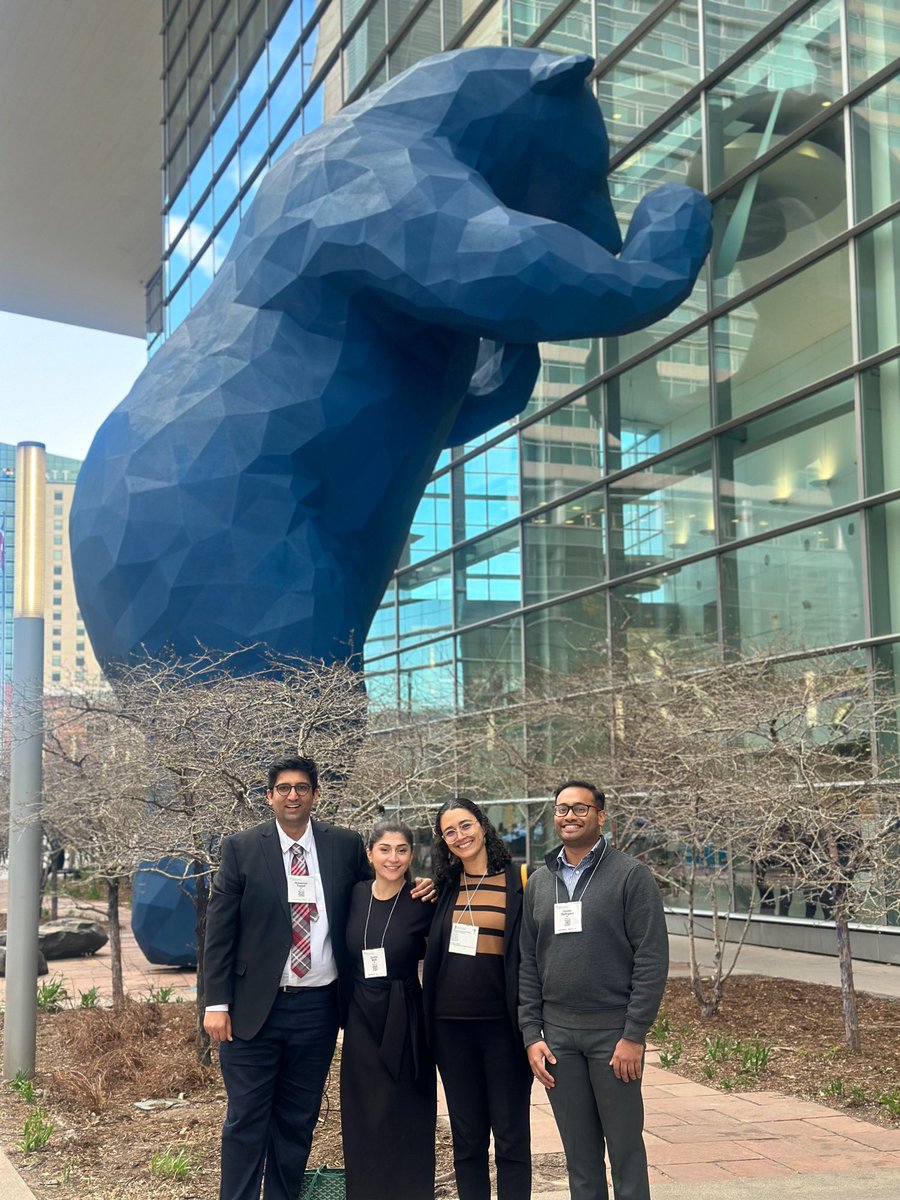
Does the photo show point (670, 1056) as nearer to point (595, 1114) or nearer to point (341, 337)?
point (595, 1114)

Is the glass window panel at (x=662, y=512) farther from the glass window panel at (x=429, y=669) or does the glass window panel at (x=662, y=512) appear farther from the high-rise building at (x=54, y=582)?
the high-rise building at (x=54, y=582)

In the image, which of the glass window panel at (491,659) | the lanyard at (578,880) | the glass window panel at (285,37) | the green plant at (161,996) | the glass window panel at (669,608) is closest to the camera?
the lanyard at (578,880)

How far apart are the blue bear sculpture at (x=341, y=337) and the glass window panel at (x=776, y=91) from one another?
4.02 metres

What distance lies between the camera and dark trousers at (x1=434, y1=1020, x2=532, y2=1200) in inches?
146

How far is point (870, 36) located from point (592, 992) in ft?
35.4

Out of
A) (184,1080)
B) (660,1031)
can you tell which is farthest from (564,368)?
(184,1080)

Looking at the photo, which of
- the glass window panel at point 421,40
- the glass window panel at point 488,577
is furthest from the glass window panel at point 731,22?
the glass window panel at point 488,577

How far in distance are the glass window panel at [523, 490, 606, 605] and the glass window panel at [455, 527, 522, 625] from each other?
1.25 feet

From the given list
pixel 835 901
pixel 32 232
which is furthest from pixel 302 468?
pixel 32 232

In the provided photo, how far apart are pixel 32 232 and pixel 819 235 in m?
29.2

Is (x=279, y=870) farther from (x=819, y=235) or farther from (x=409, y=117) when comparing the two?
(x=819, y=235)

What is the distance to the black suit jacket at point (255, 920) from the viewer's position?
12.6ft

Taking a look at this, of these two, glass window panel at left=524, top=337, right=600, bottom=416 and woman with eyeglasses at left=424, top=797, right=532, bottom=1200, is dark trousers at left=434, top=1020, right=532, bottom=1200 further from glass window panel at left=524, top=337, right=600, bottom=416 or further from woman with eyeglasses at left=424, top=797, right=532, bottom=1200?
glass window panel at left=524, top=337, right=600, bottom=416

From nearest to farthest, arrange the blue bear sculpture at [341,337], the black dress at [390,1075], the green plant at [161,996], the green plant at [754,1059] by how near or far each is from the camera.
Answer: the black dress at [390,1075] < the green plant at [754,1059] < the blue bear sculpture at [341,337] < the green plant at [161,996]
